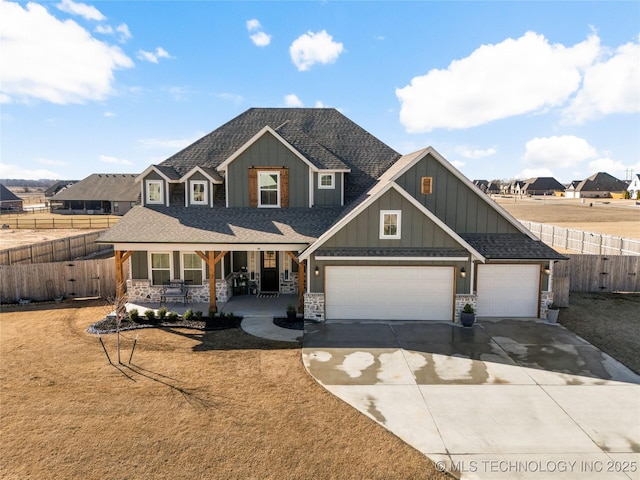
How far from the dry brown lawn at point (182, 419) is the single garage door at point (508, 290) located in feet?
26.5

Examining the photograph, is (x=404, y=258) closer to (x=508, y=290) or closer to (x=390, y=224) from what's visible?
(x=390, y=224)

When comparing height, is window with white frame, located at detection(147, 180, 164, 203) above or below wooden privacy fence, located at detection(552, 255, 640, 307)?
above

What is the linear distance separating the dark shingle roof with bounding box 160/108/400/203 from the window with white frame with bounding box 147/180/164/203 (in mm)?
1263

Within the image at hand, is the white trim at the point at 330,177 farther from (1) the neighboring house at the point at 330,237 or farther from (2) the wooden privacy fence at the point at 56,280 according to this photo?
(2) the wooden privacy fence at the point at 56,280

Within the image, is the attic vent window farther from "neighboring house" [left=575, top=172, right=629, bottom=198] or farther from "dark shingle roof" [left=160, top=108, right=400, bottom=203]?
"neighboring house" [left=575, top=172, right=629, bottom=198]

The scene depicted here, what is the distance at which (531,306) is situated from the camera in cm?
1549

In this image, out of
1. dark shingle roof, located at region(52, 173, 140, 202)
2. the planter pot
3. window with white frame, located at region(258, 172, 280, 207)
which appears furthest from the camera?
dark shingle roof, located at region(52, 173, 140, 202)

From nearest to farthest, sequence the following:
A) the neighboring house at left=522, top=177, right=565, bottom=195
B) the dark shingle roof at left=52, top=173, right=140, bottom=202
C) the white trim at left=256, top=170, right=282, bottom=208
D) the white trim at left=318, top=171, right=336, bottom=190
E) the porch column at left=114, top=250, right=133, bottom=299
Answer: the porch column at left=114, top=250, right=133, bottom=299 < the white trim at left=256, top=170, right=282, bottom=208 < the white trim at left=318, top=171, right=336, bottom=190 < the dark shingle roof at left=52, top=173, right=140, bottom=202 < the neighboring house at left=522, top=177, right=565, bottom=195

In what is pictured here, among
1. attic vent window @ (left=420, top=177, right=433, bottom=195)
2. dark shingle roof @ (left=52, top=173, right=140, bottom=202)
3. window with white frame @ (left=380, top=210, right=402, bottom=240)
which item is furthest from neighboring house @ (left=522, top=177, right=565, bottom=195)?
window with white frame @ (left=380, top=210, right=402, bottom=240)

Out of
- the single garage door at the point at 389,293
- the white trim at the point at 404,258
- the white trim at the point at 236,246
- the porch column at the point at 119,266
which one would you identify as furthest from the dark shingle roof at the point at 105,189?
the white trim at the point at 404,258

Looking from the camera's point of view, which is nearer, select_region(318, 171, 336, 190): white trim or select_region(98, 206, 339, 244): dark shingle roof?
select_region(98, 206, 339, 244): dark shingle roof

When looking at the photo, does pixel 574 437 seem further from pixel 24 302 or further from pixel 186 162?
pixel 24 302

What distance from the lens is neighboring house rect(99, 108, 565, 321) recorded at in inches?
579

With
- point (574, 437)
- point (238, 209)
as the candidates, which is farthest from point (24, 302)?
point (574, 437)
